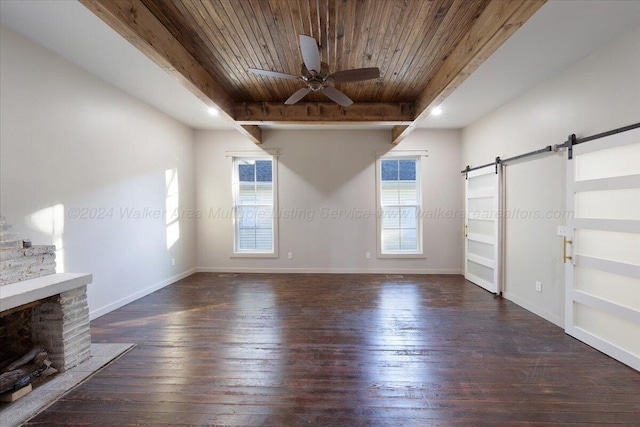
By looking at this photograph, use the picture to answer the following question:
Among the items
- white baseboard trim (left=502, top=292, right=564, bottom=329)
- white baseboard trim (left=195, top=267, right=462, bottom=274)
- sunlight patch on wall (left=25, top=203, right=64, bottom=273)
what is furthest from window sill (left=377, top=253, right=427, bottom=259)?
sunlight patch on wall (left=25, top=203, right=64, bottom=273)

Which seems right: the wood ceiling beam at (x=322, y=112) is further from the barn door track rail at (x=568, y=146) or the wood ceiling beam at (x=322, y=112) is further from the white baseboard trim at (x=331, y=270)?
the white baseboard trim at (x=331, y=270)

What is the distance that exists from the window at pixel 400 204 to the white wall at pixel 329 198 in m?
0.20

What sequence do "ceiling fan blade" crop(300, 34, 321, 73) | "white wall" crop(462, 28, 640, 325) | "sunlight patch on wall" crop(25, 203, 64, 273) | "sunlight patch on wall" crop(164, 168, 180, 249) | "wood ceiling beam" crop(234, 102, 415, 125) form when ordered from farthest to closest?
"sunlight patch on wall" crop(164, 168, 180, 249)
"wood ceiling beam" crop(234, 102, 415, 125)
"sunlight patch on wall" crop(25, 203, 64, 273)
"white wall" crop(462, 28, 640, 325)
"ceiling fan blade" crop(300, 34, 321, 73)

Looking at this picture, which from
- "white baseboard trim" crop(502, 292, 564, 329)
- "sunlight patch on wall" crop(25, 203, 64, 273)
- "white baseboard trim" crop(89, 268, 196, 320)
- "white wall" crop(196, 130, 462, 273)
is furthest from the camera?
"white wall" crop(196, 130, 462, 273)

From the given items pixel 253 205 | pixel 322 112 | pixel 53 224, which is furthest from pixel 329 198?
pixel 53 224

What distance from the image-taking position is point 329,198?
5059 millimetres

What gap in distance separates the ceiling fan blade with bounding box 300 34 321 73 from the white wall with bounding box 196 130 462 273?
9.11ft

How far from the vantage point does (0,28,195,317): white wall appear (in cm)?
231

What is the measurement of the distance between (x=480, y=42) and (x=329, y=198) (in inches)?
133

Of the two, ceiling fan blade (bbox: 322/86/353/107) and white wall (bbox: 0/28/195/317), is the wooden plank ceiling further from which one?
white wall (bbox: 0/28/195/317)

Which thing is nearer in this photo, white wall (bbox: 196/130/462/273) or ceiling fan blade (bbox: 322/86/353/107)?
ceiling fan blade (bbox: 322/86/353/107)

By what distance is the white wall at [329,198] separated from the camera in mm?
4965

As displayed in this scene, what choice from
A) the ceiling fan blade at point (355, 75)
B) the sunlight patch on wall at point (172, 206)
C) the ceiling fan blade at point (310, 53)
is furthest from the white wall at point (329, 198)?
the ceiling fan blade at point (310, 53)

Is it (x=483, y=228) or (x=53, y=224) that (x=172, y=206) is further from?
(x=483, y=228)
